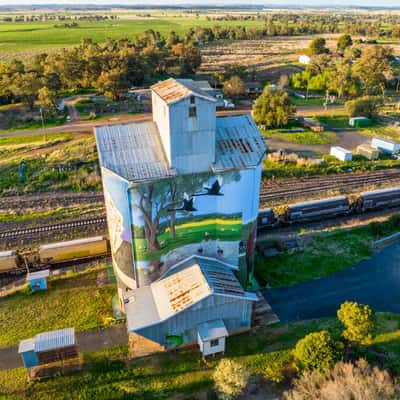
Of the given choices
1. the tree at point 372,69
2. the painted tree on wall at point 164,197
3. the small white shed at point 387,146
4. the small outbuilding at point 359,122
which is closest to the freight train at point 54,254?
the painted tree on wall at point 164,197

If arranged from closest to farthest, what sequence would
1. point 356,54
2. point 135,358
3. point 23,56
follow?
point 135,358 < point 356,54 < point 23,56

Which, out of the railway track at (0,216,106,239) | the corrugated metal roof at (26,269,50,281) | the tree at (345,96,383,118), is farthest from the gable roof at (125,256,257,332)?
the tree at (345,96,383,118)

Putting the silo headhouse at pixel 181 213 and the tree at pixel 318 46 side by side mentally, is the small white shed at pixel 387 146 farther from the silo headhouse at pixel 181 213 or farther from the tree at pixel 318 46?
the tree at pixel 318 46

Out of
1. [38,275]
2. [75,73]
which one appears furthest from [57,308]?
[75,73]

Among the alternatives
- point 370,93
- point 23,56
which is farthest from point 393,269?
point 23,56

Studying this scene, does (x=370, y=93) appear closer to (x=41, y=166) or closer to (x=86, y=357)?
(x=41, y=166)

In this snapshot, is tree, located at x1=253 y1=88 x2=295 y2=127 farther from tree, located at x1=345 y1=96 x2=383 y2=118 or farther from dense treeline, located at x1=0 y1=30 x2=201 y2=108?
dense treeline, located at x1=0 y1=30 x2=201 y2=108
